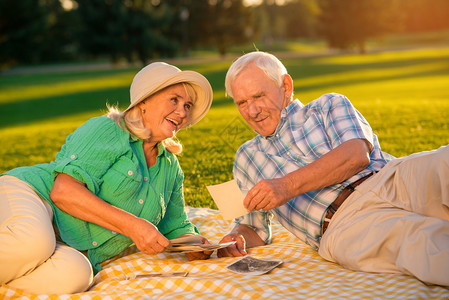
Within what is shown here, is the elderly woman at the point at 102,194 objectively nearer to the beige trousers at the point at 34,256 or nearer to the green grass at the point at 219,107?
the beige trousers at the point at 34,256

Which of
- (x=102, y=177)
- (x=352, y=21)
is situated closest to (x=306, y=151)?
(x=102, y=177)

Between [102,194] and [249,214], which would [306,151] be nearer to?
[249,214]

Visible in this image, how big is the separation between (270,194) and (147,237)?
82 centimetres

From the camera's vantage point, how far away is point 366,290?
3.12 metres

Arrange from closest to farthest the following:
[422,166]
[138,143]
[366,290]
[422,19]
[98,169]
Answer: [366,290]
[422,166]
[98,169]
[138,143]
[422,19]

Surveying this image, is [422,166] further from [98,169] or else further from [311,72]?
[311,72]

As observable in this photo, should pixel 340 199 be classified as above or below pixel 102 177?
below

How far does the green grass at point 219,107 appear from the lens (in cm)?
830

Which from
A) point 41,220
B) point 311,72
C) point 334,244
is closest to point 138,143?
point 41,220

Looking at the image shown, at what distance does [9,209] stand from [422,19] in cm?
8715

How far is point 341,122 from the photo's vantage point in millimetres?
3910

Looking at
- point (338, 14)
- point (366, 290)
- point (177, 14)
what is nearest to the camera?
point (366, 290)

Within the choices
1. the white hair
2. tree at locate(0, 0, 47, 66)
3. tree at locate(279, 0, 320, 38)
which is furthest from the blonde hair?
tree at locate(279, 0, 320, 38)

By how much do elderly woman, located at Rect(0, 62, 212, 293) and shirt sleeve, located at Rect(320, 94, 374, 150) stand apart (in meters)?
0.91
